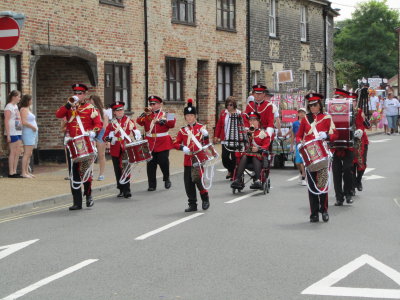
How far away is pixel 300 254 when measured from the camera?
8984 millimetres

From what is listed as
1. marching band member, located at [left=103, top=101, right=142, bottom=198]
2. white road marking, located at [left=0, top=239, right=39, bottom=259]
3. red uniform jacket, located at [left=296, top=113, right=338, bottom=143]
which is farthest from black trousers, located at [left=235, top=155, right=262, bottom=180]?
white road marking, located at [left=0, top=239, right=39, bottom=259]

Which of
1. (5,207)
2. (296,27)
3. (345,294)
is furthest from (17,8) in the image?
(296,27)

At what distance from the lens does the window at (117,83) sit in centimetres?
2409

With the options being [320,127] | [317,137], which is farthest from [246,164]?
[317,137]

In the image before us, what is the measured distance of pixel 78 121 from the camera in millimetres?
13297

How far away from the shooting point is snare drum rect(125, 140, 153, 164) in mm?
14664

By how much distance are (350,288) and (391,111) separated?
30252 millimetres

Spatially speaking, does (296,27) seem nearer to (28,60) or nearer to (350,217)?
(28,60)

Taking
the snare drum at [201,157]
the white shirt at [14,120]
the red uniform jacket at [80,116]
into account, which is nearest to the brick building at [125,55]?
the white shirt at [14,120]

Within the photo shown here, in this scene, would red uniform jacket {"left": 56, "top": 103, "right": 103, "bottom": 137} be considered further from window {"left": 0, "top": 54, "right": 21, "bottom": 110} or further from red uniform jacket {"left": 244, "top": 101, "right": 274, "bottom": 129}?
window {"left": 0, "top": 54, "right": 21, "bottom": 110}

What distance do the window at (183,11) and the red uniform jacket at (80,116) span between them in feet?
48.2

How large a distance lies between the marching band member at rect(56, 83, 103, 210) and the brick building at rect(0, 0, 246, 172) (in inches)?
220

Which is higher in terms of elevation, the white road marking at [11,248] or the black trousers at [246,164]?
the black trousers at [246,164]

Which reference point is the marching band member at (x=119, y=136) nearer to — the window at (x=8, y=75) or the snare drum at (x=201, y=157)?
the snare drum at (x=201, y=157)
